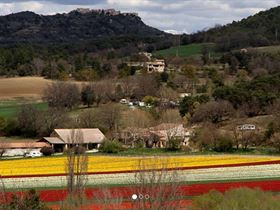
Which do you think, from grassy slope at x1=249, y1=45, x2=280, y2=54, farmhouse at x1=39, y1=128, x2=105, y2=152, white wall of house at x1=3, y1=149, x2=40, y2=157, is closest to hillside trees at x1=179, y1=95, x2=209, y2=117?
farmhouse at x1=39, y1=128, x2=105, y2=152

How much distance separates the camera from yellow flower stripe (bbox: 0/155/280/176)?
141 ft

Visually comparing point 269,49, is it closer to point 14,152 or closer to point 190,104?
point 190,104

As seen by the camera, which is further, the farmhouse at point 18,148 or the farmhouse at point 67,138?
the farmhouse at point 67,138

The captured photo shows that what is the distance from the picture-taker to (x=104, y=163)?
4734 centimetres

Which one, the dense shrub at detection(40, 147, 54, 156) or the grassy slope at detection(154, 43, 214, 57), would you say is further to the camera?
the grassy slope at detection(154, 43, 214, 57)

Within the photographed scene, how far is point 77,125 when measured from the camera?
70188 mm

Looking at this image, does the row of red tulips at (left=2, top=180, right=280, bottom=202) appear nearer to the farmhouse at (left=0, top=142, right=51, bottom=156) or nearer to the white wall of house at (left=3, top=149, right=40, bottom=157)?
the white wall of house at (left=3, top=149, right=40, bottom=157)

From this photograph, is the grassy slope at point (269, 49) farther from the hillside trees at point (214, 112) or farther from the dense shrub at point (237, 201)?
the dense shrub at point (237, 201)

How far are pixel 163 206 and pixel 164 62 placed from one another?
118962 millimetres

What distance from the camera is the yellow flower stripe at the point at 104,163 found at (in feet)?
141

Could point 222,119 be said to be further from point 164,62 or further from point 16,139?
point 164,62

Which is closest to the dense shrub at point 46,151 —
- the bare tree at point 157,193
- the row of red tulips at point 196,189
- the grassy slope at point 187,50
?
the row of red tulips at point 196,189

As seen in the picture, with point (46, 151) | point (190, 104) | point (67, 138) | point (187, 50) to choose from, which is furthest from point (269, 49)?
point (46, 151)

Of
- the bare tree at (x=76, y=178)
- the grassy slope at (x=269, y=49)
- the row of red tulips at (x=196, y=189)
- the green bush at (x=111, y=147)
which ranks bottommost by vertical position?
the green bush at (x=111, y=147)
